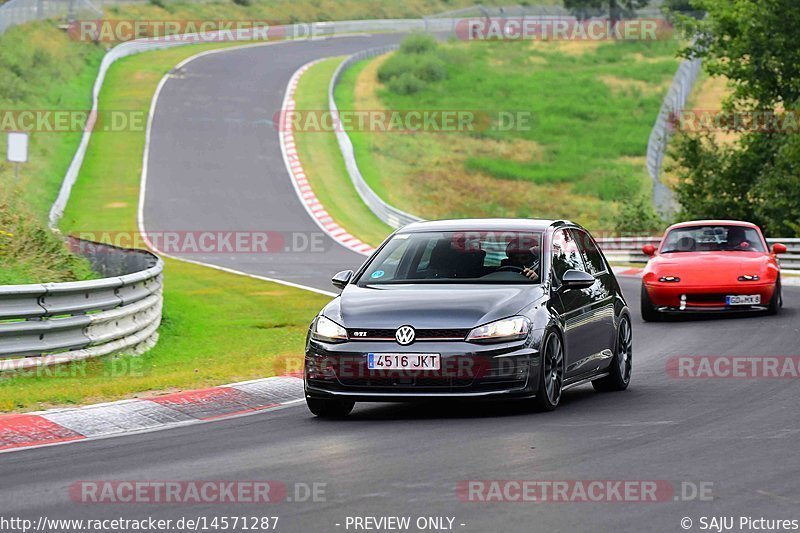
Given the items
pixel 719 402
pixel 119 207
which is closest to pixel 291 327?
pixel 719 402

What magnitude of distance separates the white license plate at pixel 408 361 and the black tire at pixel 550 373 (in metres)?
0.85

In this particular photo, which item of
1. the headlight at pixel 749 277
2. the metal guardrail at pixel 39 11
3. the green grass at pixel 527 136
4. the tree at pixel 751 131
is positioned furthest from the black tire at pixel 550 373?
the metal guardrail at pixel 39 11

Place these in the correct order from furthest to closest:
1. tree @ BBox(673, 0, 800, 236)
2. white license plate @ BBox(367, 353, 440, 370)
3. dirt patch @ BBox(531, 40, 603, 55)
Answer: dirt patch @ BBox(531, 40, 603, 55) → tree @ BBox(673, 0, 800, 236) → white license plate @ BBox(367, 353, 440, 370)

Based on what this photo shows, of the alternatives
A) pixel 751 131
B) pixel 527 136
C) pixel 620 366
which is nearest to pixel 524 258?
pixel 620 366

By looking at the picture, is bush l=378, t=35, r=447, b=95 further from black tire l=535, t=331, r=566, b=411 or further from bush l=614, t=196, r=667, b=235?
black tire l=535, t=331, r=566, b=411

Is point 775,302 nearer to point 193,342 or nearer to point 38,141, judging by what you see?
point 193,342

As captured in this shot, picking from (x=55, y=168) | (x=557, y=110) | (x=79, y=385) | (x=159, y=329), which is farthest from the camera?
(x=557, y=110)

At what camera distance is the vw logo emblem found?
10.5m

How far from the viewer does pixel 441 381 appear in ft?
34.4

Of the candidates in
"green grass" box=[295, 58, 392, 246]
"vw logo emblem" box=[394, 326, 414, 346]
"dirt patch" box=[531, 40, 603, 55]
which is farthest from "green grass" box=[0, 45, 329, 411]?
"dirt patch" box=[531, 40, 603, 55]

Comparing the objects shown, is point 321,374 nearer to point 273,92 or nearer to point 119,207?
point 119,207

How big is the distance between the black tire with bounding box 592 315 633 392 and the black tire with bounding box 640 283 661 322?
7.61 m

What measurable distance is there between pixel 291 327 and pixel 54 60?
4918 centimetres

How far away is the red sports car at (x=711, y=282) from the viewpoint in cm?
2047
